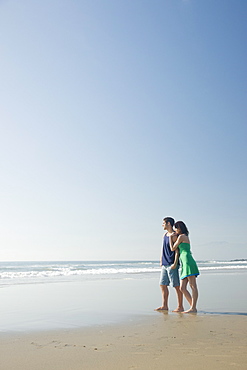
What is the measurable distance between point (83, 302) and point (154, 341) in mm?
4095

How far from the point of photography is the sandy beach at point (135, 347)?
316 cm

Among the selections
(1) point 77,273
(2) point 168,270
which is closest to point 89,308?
(2) point 168,270

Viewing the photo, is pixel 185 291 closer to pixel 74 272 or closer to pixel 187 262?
pixel 187 262

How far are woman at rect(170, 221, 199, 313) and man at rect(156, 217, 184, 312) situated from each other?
13 cm

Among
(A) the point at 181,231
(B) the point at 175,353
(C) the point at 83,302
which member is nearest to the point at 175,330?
(B) the point at 175,353

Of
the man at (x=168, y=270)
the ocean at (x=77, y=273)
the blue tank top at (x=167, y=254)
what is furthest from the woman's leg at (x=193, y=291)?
the ocean at (x=77, y=273)

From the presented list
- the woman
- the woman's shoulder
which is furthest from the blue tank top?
the woman's shoulder

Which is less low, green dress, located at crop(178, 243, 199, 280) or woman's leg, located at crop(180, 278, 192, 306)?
green dress, located at crop(178, 243, 199, 280)

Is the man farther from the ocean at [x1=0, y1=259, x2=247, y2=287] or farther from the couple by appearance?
the ocean at [x1=0, y1=259, x2=247, y2=287]

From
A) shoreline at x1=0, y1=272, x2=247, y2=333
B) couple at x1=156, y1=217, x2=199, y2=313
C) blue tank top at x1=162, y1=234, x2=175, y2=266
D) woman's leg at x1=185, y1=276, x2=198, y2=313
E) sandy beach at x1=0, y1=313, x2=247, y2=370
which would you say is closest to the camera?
sandy beach at x1=0, y1=313, x2=247, y2=370

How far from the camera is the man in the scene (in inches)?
263

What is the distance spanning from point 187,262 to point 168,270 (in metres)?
0.48

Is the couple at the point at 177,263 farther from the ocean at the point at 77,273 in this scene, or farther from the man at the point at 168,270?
the ocean at the point at 77,273

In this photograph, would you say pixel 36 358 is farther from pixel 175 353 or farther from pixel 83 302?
pixel 83 302
